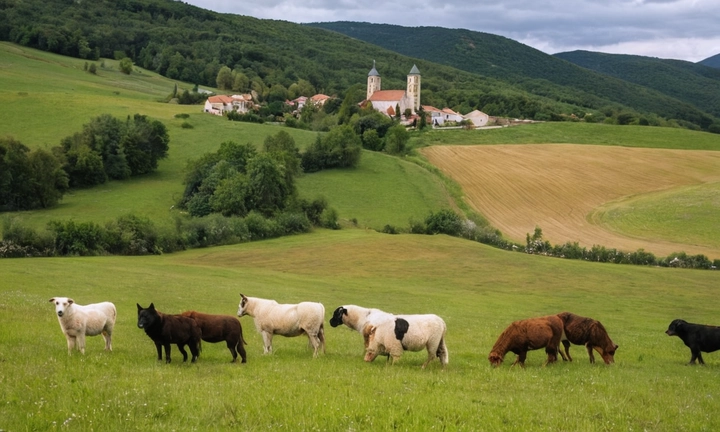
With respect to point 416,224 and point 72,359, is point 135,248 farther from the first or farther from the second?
point 72,359

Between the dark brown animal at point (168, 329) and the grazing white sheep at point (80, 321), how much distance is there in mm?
2099

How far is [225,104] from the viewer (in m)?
146

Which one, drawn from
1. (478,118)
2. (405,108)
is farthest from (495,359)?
(405,108)

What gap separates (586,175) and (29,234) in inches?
3411

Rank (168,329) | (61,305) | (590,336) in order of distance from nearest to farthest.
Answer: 1. (168,329)
2. (61,305)
3. (590,336)

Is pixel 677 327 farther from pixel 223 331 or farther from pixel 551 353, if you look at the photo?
pixel 223 331

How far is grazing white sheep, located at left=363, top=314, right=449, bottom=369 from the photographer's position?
54.6 feet

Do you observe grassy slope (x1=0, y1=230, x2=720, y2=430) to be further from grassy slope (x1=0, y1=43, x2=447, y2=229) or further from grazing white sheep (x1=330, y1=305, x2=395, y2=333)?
grassy slope (x1=0, y1=43, x2=447, y2=229)

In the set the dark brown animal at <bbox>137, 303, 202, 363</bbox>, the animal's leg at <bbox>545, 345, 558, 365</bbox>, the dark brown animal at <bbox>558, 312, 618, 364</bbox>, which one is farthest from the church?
the dark brown animal at <bbox>137, 303, 202, 363</bbox>

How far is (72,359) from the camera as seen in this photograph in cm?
1499

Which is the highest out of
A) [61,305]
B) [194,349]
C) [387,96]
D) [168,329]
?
[387,96]

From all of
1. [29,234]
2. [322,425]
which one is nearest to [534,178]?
[29,234]

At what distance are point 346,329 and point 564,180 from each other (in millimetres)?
88515

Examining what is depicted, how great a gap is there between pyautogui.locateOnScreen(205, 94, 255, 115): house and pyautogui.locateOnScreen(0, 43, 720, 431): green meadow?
3568cm
